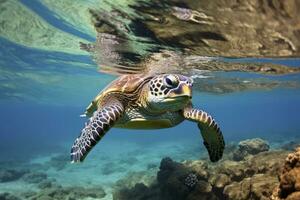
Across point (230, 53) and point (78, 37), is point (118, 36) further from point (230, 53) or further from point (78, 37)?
point (230, 53)

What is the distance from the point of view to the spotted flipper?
7.46 metres

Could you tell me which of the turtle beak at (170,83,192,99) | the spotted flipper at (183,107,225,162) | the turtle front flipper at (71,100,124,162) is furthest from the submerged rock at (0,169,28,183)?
the turtle beak at (170,83,192,99)

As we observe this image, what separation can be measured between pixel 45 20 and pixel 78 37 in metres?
1.84

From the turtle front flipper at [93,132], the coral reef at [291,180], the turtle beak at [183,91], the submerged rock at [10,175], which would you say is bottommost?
the coral reef at [291,180]

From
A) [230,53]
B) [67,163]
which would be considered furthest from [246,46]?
[67,163]

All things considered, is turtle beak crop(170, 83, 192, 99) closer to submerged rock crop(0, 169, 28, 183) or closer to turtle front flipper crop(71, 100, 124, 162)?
turtle front flipper crop(71, 100, 124, 162)

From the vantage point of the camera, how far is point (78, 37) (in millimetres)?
14828

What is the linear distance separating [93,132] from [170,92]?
172 cm

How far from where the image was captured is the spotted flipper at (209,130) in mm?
7461

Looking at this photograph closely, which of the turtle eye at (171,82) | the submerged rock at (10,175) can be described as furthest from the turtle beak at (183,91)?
the submerged rock at (10,175)

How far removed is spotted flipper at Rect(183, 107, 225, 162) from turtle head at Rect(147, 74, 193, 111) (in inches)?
35.1

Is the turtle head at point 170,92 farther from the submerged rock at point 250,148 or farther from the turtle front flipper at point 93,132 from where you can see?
the submerged rock at point 250,148

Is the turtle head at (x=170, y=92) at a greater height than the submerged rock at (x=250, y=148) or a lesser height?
greater

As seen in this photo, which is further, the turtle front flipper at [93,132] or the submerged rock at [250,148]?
the submerged rock at [250,148]
